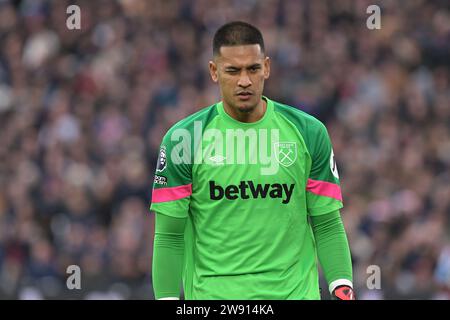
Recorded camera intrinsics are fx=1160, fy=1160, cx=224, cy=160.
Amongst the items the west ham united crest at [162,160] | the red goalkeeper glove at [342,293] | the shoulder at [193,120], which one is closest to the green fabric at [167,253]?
the west ham united crest at [162,160]

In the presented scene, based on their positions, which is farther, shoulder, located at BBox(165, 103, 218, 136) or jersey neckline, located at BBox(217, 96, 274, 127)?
jersey neckline, located at BBox(217, 96, 274, 127)

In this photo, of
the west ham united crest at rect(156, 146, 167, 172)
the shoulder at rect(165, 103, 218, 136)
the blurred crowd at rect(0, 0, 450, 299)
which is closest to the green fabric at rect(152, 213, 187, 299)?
the west ham united crest at rect(156, 146, 167, 172)

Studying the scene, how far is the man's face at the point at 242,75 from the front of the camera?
5.93 meters

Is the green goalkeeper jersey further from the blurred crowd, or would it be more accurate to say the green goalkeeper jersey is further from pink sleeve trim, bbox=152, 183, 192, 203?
the blurred crowd

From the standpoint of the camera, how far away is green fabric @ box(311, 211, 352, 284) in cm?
605

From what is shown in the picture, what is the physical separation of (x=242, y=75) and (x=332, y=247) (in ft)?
3.34

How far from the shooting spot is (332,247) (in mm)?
6062

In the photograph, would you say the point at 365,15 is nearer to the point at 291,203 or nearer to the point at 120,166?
the point at 120,166

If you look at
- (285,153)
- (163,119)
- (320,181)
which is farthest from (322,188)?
(163,119)

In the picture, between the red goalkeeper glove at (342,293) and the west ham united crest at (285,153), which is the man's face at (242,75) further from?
the red goalkeeper glove at (342,293)

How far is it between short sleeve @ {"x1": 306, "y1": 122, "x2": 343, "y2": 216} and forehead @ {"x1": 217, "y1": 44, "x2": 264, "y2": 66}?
486mm

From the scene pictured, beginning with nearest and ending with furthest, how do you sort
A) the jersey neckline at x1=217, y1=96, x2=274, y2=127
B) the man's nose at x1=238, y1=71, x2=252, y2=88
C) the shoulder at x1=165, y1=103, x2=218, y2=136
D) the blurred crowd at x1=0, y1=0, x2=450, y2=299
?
the man's nose at x1=238, y1=71, x2=252, y2=88, the shoulder at x1=165, y1=103, x2=218, y2=136, the jersey neckline at x1=217, y1=96, x2=274, y2=127, the blurred crowd at x1=0, y1=0, x2=450, y2=299

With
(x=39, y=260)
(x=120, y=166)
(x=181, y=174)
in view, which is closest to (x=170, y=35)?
(x=120, y=166)

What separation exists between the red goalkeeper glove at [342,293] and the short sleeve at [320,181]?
40 cm
